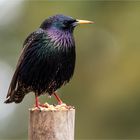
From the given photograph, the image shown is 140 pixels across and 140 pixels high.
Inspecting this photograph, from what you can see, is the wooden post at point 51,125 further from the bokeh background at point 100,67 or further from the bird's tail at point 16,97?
the bokeh background at point 100,67

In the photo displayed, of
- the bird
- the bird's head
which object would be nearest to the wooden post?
the bird

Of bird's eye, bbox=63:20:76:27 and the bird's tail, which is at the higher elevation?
bird's eye, bbox=63:20:76:27

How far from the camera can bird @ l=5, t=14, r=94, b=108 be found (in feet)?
34.0

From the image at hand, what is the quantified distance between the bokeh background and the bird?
31.2ft

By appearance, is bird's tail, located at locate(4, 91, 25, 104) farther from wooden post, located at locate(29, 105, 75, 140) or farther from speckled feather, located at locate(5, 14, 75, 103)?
wooden post, located at locate(29, 105, 75, 140)

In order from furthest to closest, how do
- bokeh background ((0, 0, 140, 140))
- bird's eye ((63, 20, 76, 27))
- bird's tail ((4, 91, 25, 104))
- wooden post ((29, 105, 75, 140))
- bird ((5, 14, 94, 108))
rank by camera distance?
bokeh background ((0, 0, 140, 140)), bird's tail ((4, 91, 25, 104)), bird's eye ((63, 20, 76, 27)), bird ((5, 14, 94, 108)), wooden post ((29, 105, 75, 140))

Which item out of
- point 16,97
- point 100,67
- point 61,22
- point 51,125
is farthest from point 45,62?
point 100,67

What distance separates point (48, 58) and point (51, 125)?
146 centimetres

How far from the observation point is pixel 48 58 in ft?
34.0

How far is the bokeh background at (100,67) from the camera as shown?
21.2 metres

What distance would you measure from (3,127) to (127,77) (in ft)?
13.3

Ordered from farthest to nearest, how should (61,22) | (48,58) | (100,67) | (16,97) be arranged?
(100,67) < (16,97) < (61,22) < (48,58)

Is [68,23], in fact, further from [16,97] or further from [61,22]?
[16,97]

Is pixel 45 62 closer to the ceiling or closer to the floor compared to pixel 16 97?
closer to the ceiling
